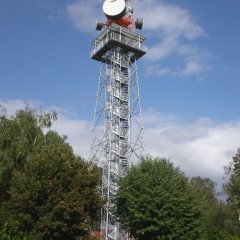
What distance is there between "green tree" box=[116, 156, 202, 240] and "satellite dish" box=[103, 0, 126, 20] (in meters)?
18.0

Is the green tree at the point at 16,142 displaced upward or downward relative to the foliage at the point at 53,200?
upward

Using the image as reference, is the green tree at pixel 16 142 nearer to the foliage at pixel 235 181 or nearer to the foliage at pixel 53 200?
the foliage at pixel 53 200

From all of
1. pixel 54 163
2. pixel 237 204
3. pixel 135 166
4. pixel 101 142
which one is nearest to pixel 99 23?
pixel 101 142

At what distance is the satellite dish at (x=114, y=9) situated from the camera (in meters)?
42.3

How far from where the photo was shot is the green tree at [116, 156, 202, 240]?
28.8m

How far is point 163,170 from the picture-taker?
31938mm

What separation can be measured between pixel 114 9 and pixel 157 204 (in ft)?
75.2

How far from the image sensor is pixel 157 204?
2919cm

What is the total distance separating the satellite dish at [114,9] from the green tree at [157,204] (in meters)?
18.0

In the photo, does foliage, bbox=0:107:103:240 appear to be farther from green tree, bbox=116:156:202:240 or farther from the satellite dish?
the satellite dish

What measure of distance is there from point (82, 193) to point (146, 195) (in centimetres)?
491

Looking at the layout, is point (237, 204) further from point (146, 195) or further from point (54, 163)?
point (54, 163)

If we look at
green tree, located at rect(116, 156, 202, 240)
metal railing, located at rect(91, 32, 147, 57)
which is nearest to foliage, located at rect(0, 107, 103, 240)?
green tree, located at rect(116, 156, 202, 240)

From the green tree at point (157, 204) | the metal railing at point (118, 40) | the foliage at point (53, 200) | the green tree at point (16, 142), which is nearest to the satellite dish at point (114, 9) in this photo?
the metal railing at point (118, 40)
